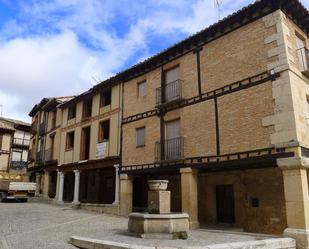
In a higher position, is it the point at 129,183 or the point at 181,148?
the point at 181,148

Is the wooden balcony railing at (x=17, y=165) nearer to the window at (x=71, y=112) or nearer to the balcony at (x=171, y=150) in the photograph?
the window at (x=71, y=112)

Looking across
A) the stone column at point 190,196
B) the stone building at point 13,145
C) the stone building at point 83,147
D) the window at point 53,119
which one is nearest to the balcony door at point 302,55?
the stone column at point 190,196

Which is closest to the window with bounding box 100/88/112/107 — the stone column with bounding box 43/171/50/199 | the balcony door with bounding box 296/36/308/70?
the stone column with bounding box 43/171/50/199

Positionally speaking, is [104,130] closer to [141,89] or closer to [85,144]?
[85,144]

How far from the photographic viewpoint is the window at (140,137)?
1564cm

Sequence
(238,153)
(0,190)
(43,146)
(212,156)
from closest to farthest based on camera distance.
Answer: (238,153) < (212,156) < (0,190) < (43,146)

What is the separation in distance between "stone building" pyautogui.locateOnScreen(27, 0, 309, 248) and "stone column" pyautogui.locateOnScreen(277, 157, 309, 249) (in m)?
0.03

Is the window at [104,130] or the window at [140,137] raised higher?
the window at [104,130]

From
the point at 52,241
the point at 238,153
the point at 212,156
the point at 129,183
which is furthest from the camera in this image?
the point at 129,183

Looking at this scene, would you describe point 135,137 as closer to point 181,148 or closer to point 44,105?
point 181,148

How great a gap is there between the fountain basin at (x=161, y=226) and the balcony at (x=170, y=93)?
5775 millimetres

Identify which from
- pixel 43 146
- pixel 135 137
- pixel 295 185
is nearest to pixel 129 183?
pixel 135 137

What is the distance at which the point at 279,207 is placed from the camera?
38.9ft

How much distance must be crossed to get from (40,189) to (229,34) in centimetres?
2200
